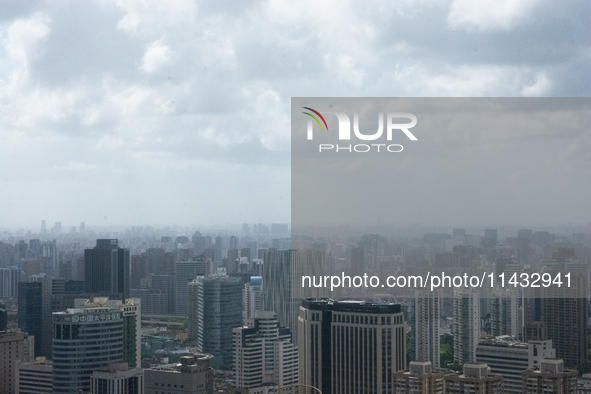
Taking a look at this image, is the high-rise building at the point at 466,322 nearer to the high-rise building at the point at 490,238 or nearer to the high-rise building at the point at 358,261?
the high-rise building at the point at 490,238

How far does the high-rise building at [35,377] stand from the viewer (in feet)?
18.0

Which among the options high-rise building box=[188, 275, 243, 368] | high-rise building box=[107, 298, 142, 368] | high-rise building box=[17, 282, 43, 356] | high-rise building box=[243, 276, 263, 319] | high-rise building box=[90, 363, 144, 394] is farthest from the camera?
high-rise building box=[243, 276, 263, 319]

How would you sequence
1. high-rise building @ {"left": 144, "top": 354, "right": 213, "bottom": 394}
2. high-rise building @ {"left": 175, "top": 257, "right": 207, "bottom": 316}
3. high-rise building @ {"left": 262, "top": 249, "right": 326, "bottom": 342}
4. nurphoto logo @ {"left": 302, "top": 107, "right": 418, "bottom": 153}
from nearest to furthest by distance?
nurphoto logo @ {"left": 302, "top": 107, "right": 418, "bottom": 153}, high-rise building @ {"left": 262, "top": 249, "right": 326, "bottom": 342}, high-rise building @ {"left": 144, "top": 354, "right": 213, "bottom": 394}, high-rise building @ {"left": 175, "top": 257, "right": 207, "bottom": 316}

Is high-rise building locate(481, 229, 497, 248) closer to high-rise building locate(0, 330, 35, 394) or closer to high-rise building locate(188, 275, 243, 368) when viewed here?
high-rise building locate(188, 275, 243, 368)

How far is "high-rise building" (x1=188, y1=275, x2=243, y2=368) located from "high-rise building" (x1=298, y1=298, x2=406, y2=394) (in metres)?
1.23

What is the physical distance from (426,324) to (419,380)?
2.64ft

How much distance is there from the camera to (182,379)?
16.8ft

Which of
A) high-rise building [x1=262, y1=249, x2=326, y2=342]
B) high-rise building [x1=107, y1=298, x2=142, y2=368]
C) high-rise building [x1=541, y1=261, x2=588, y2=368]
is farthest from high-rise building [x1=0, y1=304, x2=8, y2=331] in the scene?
high-rise building [x1=541, y1=261, x2=588, y2=368]

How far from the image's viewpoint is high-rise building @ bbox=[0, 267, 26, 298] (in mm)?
6980

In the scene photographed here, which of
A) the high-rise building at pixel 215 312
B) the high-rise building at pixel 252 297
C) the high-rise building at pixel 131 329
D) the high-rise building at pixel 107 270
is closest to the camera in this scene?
the high-rise building at pixel 131 329

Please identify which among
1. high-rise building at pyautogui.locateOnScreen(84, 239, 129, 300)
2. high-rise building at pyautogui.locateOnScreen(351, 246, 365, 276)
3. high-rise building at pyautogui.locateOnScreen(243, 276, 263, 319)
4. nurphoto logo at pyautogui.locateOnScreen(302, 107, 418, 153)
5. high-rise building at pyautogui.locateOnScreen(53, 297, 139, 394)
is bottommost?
high-rise building at pyautogui.locateOnScreen(53, 297, 139, 394)

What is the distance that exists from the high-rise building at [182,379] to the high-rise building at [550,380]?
2422mm

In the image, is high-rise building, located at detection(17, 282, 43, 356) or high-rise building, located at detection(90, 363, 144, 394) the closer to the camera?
high-rise building, located at detection(90, 363, 144, 394)

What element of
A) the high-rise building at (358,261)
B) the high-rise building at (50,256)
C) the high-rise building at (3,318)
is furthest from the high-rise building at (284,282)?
the high-rise building at (3,318)
